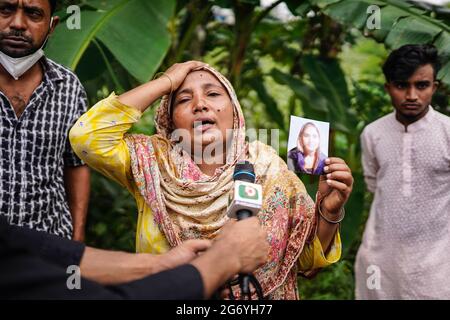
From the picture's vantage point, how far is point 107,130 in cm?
211

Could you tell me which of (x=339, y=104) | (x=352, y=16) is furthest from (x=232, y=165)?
(x=339, y=104)

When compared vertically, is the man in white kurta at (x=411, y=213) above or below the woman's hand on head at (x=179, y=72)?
below

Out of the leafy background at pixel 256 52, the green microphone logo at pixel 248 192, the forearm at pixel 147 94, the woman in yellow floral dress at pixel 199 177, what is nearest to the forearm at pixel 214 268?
the green microphone logo at pixel 248 192

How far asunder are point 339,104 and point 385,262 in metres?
1.14

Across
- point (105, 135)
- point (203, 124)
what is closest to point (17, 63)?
point (105, 135)

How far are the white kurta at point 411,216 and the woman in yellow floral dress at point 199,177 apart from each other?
1.28 metres

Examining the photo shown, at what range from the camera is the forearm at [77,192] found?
2.61m

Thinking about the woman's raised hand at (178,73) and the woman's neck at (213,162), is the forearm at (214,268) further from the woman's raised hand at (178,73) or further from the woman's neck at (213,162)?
the woman's raised hand at (178,73)

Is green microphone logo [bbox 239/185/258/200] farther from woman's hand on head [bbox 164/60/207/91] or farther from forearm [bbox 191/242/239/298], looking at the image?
woman's hand on head [bbox 164/60/207/91]

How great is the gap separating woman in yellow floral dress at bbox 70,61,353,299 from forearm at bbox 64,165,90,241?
1.40 ft

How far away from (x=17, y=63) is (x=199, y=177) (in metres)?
0.84

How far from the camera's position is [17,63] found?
2373mm

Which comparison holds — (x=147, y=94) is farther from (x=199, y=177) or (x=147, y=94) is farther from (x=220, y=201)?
(x=220, y=201)
